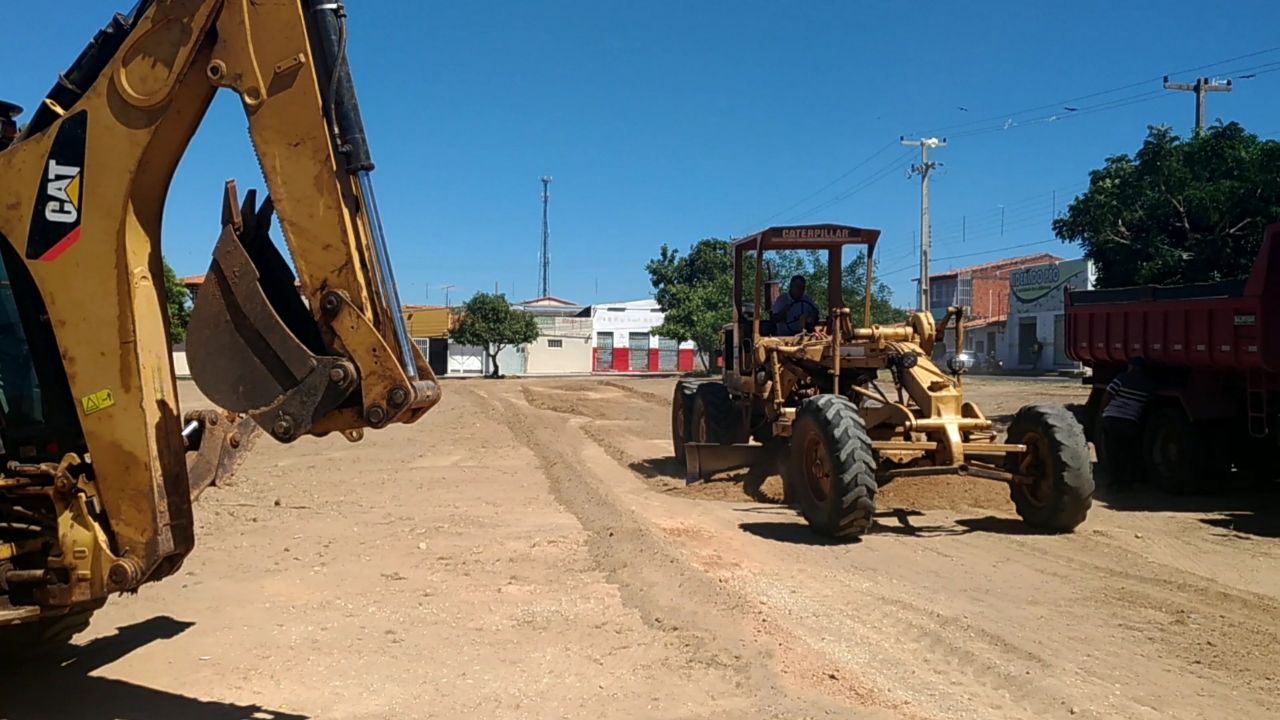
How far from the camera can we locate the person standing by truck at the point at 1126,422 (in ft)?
41.5

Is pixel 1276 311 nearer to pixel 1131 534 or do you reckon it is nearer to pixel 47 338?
pixel 1131 534

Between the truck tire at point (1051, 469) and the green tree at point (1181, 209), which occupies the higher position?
the green tree at point (1181, 209)

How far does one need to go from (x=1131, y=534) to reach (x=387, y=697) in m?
7.42

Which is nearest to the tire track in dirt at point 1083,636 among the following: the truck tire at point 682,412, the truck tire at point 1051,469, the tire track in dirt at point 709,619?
the tire track in dirt at point 709,619

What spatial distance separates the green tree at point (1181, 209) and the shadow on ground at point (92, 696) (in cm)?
1747

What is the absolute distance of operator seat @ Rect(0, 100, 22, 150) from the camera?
4805 mm

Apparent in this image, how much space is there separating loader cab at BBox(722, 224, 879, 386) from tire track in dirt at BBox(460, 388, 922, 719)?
308cm

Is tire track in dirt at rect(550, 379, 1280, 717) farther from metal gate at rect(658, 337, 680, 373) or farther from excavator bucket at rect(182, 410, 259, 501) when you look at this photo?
metal gate at rect(658, 337, 680, 373)

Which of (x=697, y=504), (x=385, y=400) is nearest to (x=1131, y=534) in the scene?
(x=697, y=504)

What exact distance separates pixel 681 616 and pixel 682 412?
856cm

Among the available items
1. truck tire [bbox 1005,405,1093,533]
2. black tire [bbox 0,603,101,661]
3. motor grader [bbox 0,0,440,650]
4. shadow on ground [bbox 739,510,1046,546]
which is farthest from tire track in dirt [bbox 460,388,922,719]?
truck tire [bbox 1005,405,1093,533]

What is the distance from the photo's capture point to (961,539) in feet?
29.5

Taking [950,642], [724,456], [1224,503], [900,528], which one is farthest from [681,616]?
[1224,503]

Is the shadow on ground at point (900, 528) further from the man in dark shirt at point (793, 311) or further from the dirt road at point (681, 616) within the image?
the man in dark shirt at point (793, 311)
